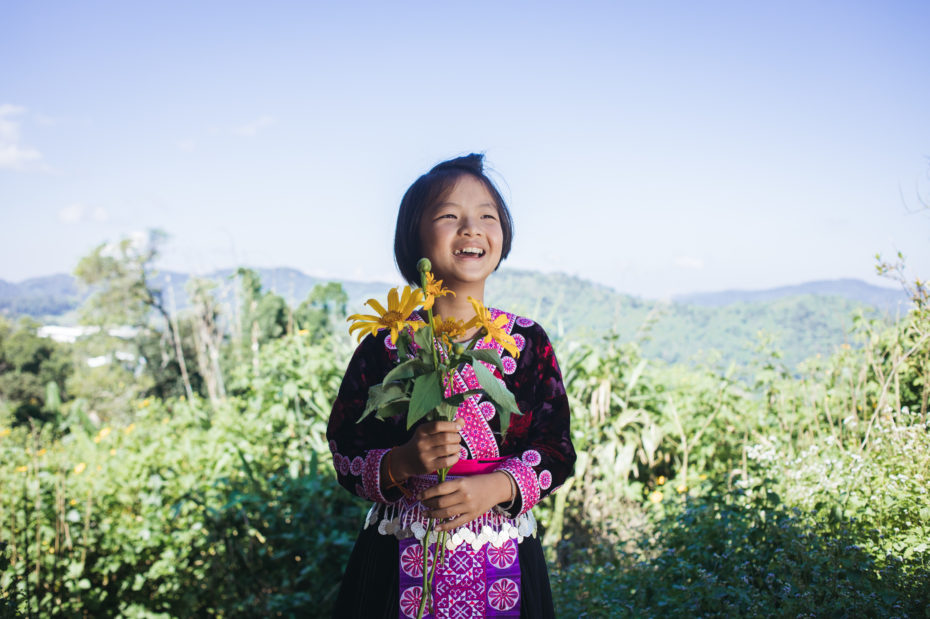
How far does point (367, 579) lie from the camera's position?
1.30m

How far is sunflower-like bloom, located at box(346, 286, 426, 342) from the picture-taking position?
0.99 metres

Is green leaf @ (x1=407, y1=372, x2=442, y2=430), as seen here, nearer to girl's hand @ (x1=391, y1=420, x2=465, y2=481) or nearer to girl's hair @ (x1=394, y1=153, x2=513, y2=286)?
girl's hand @ (x1=391, y1=420, x2=465, y2=481)

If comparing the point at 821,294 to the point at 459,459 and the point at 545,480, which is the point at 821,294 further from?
the point at 459,459

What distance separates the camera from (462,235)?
140 cm

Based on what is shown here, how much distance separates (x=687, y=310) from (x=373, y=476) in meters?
4.66

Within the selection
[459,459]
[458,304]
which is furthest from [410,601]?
[458,304]

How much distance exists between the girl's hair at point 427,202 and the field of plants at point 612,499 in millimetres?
1219

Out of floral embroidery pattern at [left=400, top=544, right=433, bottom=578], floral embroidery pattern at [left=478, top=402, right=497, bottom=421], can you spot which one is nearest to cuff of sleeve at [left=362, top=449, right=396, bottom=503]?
floral embroidery pattern at [left=400, top=544, right=433, bottom=578]

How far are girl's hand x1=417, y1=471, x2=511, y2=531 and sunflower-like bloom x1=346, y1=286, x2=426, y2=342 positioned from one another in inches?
12.3

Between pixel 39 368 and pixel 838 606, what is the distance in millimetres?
22319

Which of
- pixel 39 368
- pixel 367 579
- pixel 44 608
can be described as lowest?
pixel 39 368

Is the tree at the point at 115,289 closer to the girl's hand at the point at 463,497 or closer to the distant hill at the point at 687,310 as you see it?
the distant hill at the point at 687,310

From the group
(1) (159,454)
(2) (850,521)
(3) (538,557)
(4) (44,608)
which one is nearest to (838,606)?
(2) (850,521)

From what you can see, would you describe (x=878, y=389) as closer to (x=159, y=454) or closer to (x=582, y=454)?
(x=582, y=454)
